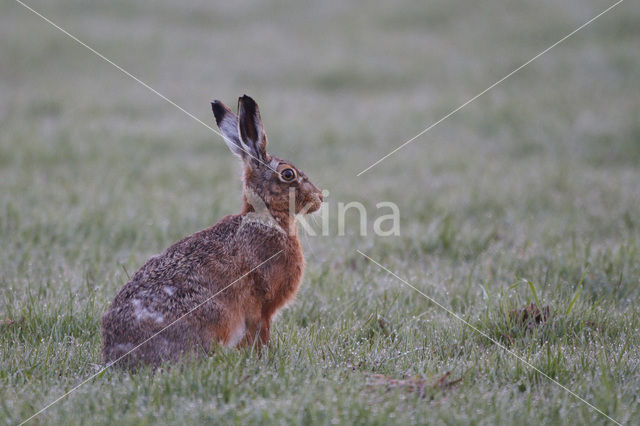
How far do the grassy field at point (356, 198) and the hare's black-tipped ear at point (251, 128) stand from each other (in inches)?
51.0

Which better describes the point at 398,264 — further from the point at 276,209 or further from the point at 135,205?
the point at 135,205

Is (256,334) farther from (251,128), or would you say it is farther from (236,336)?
(251,128)

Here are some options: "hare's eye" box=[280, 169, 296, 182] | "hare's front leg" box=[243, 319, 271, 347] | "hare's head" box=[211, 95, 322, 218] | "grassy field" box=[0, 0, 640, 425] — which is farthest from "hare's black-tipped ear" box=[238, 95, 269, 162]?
"grassy field" box=[0, 0, 640, 425]

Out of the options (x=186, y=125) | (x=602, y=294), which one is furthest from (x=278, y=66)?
(x=602, y=294)

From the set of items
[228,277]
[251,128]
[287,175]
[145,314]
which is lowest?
[145,314]

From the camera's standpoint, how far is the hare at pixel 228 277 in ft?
12.6

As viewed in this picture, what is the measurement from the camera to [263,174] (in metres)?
4.74

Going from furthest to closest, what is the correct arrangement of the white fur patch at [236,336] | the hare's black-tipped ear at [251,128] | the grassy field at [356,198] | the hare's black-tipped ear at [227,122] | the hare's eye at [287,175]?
the hare's eye at [287,175] < the hare's black-tipped ear at [227,122] < the hare's black-tipped ear at [251,128] < the white fur patch at [236,336] < the grassy field at [356,198]

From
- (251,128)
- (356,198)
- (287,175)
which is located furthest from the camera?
(356,198)

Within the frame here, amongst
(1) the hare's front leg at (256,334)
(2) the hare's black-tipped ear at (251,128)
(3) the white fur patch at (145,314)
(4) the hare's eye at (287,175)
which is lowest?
(1) the hare's front leg at (256,334)

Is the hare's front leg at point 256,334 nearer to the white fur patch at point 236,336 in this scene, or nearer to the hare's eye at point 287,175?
the white fur patch at point 236,336

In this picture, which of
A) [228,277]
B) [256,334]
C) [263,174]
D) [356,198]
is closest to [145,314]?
[228,277]

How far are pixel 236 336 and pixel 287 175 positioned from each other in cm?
119

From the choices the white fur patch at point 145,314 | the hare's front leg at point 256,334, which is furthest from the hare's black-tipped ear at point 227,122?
the white fur patch at point 145,314
